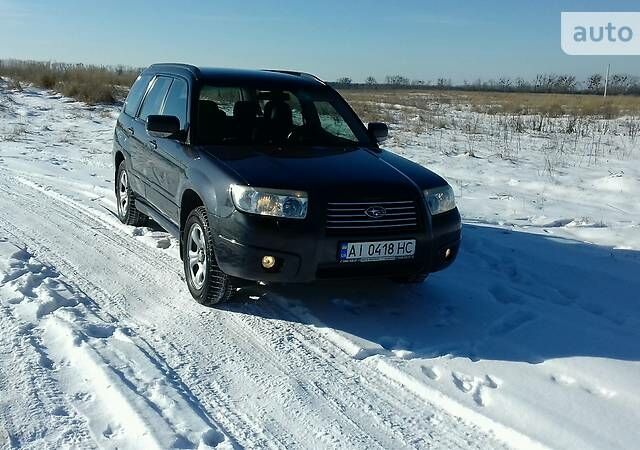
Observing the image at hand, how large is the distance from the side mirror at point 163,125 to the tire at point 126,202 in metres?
1.67

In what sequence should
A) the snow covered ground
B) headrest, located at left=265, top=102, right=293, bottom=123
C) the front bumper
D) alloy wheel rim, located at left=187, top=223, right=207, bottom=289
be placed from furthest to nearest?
headrest, located at left=265, top=102, right=293, bottom=123 → alloy wheel rim, located at left=187, top=223, right=207, bottom=289 → the front bumper → the snow covered ground

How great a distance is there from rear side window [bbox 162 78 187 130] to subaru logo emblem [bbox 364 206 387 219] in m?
1.87

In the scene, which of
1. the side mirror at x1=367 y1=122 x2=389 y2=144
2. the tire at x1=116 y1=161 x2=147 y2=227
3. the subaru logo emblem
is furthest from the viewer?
the tire at x1=116 y1=161 x2=147 y2=227

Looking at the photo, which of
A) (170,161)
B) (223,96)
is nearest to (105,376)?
(170,161)

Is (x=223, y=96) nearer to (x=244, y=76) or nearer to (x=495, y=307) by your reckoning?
(x=244, y=76)

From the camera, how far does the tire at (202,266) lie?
169 inches

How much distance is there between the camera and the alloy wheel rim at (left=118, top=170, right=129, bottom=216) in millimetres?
6621

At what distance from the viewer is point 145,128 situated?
580 centimetres

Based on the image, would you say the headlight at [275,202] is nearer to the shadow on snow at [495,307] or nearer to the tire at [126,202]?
the shadow on snow at [495,307]

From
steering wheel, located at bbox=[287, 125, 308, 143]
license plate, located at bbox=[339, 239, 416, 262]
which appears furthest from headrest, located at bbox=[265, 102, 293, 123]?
license plate, located at bbox=[339, 239, 416, 262]

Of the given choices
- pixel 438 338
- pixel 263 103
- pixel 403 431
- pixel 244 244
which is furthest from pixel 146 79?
pixel 403 431

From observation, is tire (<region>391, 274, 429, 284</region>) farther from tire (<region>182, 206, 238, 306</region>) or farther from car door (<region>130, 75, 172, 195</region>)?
car door (<region>130, 75, 172, 195</region>)

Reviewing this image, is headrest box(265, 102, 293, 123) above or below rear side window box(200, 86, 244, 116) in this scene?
below

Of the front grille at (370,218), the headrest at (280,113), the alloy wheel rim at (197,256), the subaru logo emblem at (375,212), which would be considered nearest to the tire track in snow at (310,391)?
the alloy wheel rim at (197,256)
